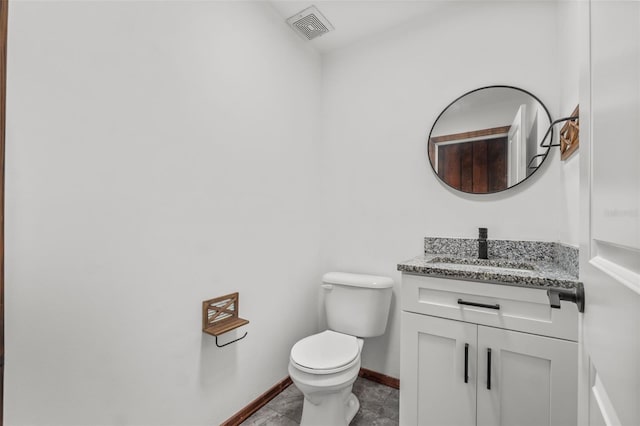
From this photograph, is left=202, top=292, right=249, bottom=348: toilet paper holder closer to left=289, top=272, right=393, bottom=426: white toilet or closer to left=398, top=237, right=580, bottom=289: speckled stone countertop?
left=289, top=272, right=393, bottom=426: white toilet

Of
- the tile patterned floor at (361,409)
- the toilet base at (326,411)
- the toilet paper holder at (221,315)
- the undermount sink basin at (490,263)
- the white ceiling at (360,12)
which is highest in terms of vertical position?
the white ceiling at (360,12)

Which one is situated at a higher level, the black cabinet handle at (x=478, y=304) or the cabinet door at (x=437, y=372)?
the black cabinet handle at (x=478, y=304)

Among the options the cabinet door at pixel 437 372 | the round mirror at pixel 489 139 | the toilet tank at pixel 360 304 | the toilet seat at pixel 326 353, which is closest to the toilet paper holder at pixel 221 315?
the toilet seat at pixel 326 353

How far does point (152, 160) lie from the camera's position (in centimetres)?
125

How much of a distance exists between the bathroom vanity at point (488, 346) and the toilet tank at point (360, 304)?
0.43 metres

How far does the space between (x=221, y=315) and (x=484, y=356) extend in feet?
4.13

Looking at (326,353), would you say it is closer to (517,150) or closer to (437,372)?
(437,372)

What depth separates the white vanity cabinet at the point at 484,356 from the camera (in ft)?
3.66

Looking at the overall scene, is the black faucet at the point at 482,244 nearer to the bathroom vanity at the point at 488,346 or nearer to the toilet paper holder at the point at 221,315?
the bathroom vanity at the point at 488,346

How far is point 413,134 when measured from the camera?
6.45 ft

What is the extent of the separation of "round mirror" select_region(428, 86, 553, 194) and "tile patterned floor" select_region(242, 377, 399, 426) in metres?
1.41

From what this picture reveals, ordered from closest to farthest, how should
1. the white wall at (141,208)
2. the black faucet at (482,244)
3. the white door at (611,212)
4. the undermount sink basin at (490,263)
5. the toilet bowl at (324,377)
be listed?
the white door at (611,212)
the white wall at (141,208)
the toilet bowl at (324,377)
the undermount sink basin at (490,263)
the black faucet at (482,244)

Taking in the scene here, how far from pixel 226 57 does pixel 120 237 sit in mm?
1068

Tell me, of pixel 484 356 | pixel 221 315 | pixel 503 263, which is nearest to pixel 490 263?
pixel 503 263
